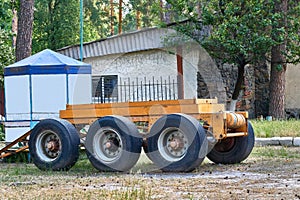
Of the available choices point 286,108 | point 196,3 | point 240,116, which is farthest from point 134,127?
point 286,108

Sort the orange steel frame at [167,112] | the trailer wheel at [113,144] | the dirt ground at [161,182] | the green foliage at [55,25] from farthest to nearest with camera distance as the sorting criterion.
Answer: the green foliage at [55,25] < the orange steel frame at [167,112] < the trailer wheel at [113,144] < the dirt ground at [161,182]

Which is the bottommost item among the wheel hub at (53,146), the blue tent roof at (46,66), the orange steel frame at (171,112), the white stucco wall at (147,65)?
the wheel hub at (53,146)

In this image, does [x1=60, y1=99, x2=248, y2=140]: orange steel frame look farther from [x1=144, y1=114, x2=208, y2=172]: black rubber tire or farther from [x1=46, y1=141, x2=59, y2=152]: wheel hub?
[x1=46, y1=141, x2=59, y2=152]: wheel hub

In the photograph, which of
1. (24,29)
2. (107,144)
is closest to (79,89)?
(107,144)

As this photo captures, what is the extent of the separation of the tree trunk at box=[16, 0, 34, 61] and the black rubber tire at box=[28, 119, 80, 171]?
23.4ft

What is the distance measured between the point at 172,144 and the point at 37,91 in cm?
391

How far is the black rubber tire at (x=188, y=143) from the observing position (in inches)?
374

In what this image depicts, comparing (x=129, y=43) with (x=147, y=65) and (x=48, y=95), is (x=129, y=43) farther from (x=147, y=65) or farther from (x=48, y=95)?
(x=48, y=95)

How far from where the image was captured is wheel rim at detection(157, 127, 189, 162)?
9.76 meters

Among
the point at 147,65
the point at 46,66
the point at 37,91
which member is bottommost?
the point at 37,91

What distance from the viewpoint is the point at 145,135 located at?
10.0m

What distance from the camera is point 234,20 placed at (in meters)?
18.6

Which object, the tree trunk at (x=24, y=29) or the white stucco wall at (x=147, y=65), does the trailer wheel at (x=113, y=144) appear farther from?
the white stucco wall at (x=147, y=65)

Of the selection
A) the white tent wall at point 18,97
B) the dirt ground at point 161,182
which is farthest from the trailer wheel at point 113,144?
the white tent wall at point 18,97
